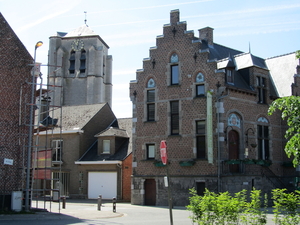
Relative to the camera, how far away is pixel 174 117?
96.1 ft

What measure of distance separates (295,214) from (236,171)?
665 inches

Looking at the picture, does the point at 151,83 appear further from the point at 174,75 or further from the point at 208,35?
the point at 208,35

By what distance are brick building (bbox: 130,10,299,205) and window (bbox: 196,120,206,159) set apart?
0.06 m

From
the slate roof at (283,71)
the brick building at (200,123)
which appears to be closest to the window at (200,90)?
the brick building at (200,123)

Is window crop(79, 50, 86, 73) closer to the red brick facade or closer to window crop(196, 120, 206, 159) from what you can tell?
the red brick facade

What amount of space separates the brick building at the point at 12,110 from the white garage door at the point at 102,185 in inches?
509

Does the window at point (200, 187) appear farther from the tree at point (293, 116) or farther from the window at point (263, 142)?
the tree at point (293, 116)

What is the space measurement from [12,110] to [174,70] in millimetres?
12207

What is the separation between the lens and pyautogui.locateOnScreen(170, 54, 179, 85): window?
2966cm

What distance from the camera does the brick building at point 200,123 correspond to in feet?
89.6

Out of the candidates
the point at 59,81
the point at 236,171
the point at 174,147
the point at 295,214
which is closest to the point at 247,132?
the point at 236,171

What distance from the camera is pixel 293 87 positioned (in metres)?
31.1

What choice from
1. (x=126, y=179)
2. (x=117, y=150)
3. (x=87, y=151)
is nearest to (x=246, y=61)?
(x=117, y=150)

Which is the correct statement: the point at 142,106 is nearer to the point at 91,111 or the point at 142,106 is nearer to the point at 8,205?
the point at 91,111
